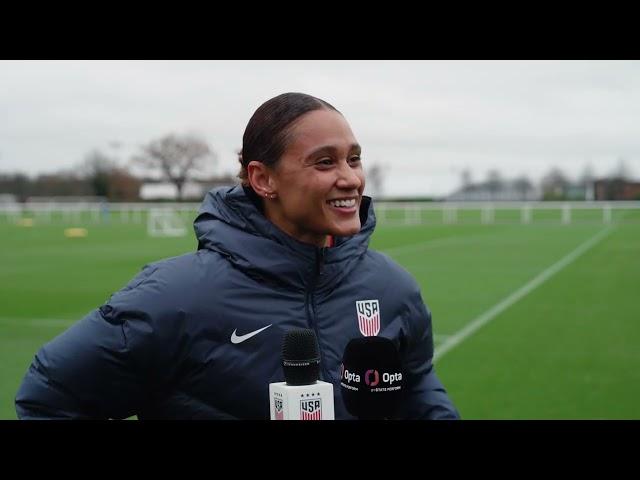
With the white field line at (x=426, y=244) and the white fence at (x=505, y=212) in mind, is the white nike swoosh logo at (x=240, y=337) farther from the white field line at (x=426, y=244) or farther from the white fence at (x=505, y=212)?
the white fence at (x=505, y=212)

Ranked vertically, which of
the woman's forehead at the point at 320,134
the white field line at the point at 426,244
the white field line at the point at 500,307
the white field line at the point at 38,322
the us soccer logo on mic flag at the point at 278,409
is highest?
the woman's forehead at the point at 320,134

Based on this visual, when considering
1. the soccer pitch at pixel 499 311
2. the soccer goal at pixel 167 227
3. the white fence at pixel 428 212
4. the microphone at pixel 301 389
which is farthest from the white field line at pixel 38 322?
the white fence at pixel 428 212

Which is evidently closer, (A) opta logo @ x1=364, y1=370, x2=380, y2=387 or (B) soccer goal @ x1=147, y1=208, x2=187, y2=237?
(A) opta logo @ x1=364, y1=370, x2=380, y2=387

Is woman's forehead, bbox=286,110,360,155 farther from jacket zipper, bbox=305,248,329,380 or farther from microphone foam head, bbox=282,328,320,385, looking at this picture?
microphone foam head, bbox=282,328,320,385

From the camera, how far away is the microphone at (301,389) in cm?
175

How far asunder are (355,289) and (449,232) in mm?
32864

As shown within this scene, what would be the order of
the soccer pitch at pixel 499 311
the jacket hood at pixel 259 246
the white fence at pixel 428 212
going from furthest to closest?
the white fence at pixel 428 212, the soccer pitch at pixel 499 311, the jacket hood at pixel 259 246

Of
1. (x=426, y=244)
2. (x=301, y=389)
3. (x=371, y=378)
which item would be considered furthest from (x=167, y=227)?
(x=301, y=389)

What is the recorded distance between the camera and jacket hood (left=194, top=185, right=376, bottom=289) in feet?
8.20

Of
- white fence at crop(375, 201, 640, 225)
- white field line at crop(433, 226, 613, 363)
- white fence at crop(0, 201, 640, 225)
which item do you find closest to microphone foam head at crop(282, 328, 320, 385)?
white field line at crop(433, 226, 613, 363)

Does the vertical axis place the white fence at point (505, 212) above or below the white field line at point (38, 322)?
above

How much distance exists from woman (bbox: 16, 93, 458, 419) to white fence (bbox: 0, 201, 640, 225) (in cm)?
4130
